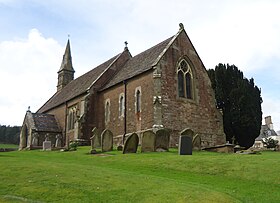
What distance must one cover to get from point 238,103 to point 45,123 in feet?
71.1

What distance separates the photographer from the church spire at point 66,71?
52.5 meters

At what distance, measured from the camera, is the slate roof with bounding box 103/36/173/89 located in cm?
2800

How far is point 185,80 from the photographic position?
92.0ft

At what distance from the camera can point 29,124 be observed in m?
36.1

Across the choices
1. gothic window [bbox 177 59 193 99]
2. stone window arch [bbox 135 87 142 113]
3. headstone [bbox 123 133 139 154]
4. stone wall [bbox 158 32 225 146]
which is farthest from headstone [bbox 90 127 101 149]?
gothic window [bbox 177 59 193 99]

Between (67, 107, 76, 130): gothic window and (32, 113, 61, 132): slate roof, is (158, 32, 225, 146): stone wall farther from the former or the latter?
(32, 113, 61, 132): slate roof

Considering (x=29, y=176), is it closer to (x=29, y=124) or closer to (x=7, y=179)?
(x=7, y=179)

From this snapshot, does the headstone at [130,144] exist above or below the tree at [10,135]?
below

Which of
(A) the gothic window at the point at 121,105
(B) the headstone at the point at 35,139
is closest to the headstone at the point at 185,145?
(A) the gothic window at the point at 121,105

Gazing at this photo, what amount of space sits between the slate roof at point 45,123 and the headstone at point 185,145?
69.6ft

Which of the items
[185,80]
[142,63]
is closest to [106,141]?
[185,80]

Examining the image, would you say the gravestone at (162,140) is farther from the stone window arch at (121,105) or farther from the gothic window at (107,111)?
the gothic window at (107,111)

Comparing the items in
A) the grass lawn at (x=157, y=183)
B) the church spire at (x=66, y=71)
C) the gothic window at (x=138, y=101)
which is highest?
the church spire at (x=66, y=71)

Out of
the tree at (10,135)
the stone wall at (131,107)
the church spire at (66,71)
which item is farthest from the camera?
the tree at (10,135)
